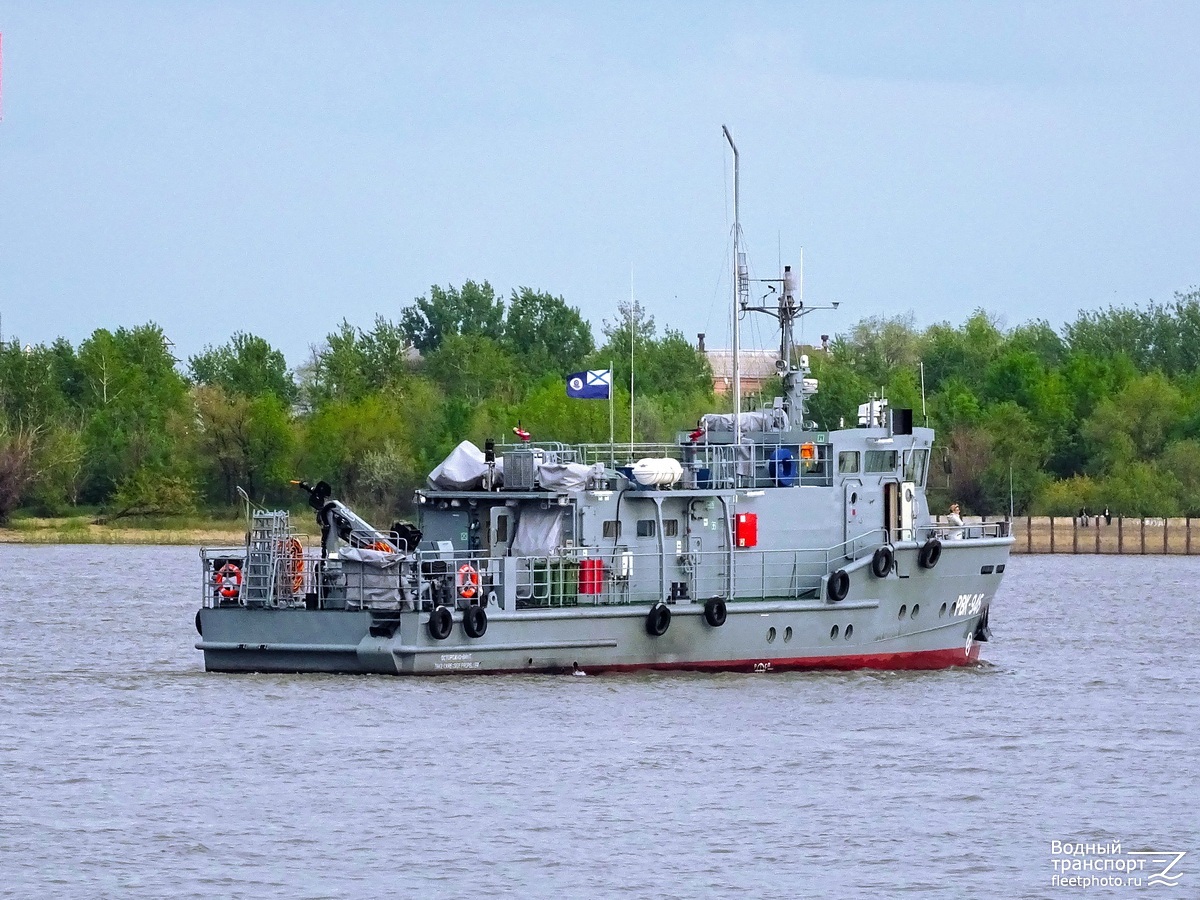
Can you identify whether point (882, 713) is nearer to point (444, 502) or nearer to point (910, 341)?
point (444, 502)

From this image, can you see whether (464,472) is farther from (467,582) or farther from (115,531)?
(115,531)

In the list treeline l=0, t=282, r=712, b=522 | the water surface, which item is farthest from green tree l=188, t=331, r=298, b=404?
the water surface

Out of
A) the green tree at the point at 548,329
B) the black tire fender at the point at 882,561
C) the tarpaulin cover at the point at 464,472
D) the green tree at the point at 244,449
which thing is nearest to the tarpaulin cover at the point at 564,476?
the tarpaulin cover at the point at 464,472

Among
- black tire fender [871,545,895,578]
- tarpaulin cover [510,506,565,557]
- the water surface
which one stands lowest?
the water surface

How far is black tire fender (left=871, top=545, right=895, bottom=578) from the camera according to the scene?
3000 centimetres

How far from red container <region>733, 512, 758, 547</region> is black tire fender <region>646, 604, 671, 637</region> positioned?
1.88m

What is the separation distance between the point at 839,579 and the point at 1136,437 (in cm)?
5837

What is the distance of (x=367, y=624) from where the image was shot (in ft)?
91.5

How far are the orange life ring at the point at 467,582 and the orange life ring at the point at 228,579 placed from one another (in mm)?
3085

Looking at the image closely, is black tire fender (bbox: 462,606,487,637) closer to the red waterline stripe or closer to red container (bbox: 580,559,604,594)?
the red waterline stripe

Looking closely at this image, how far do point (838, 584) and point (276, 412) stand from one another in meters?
59.1

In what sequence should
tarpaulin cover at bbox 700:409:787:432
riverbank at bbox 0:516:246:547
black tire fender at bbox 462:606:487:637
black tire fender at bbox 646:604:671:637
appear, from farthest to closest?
riverbank at bbox 0:516:246:547
tarpaulin cover at bbox 700:409:787:432
black tire fender at bbox 646:604:671:637
black tire fender at bbox 462:606:487:637

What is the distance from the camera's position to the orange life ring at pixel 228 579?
28672 millimetres

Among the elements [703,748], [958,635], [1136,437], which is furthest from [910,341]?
[703,748]
